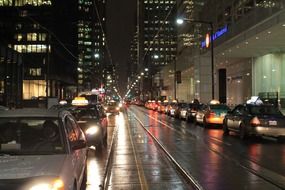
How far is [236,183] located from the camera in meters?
10.7

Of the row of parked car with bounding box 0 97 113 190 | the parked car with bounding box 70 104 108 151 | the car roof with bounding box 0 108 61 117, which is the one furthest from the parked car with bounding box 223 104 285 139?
the car roof with bounding box 0 108 61 117

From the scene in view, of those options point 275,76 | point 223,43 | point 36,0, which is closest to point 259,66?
point 275,76

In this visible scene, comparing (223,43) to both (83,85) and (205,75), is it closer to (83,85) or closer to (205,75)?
(205,75)

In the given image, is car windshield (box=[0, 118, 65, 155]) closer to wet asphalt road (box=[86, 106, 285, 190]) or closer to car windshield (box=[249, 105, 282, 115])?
wet asphalt road (box=[86, 106, 285, 190])

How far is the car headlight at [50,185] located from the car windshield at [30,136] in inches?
41.6

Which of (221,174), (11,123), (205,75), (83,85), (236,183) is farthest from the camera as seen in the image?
(83,85)

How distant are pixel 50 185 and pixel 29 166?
1.62 feet

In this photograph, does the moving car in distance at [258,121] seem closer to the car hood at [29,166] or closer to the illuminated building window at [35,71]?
the car hood at [29,166]

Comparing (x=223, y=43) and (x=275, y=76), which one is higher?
(x=223, y=43)

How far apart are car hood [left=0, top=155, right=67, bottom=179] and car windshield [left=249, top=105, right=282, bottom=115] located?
1639 centimetres

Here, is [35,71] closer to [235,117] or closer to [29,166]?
[235,117]

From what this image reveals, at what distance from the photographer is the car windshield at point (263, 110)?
21.9 m

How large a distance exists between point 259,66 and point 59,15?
63.5 m

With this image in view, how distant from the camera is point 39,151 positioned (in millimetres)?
6945
